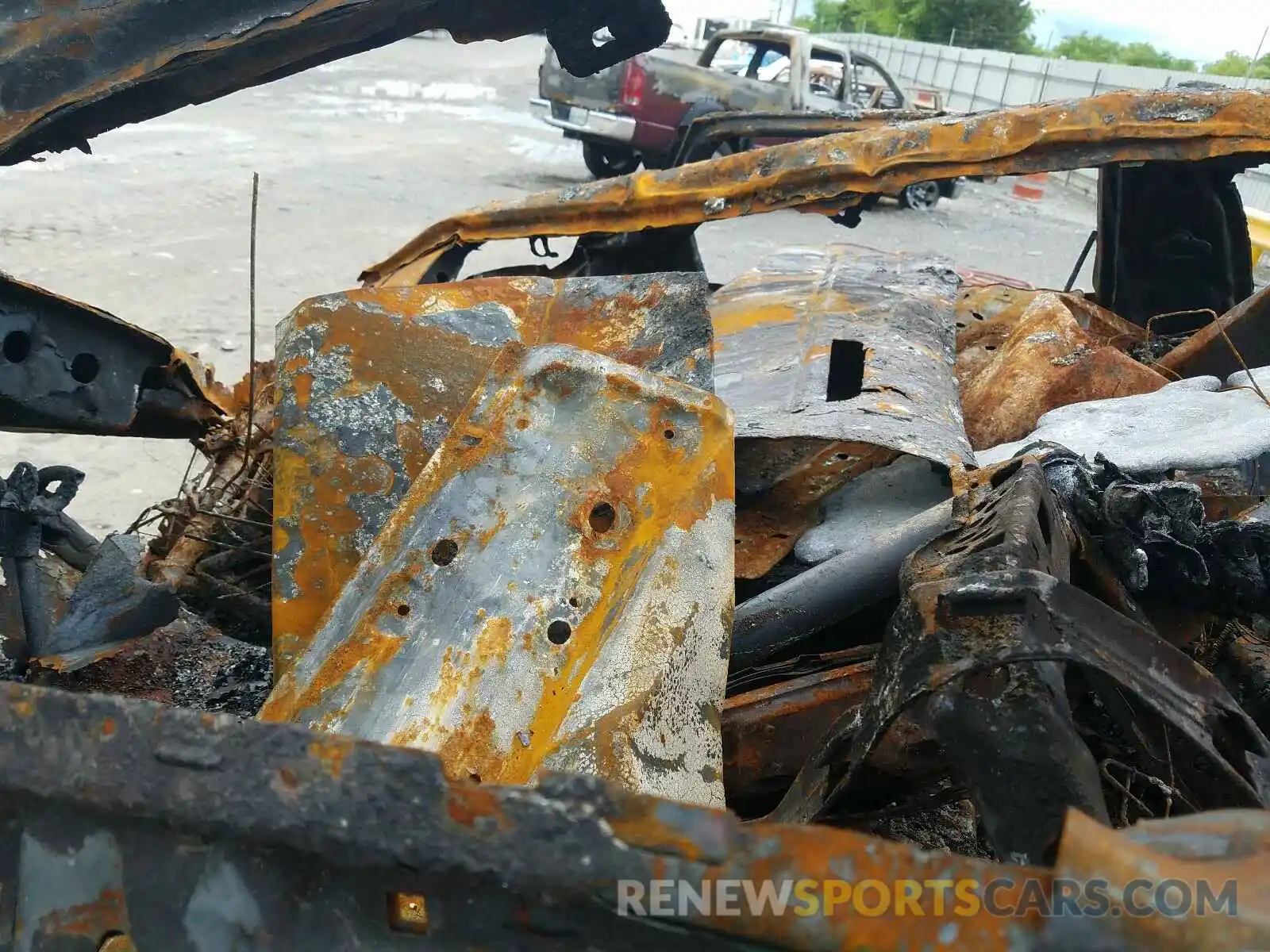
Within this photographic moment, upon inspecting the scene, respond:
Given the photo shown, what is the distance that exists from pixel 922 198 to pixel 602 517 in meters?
10.8

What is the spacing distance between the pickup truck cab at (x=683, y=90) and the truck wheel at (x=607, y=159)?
12 mm

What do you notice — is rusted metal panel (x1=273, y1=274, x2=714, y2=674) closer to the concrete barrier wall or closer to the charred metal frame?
the charred metal frame

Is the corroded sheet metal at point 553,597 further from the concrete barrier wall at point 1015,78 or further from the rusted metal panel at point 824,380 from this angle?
the concrete barrier wall at point 1015,78

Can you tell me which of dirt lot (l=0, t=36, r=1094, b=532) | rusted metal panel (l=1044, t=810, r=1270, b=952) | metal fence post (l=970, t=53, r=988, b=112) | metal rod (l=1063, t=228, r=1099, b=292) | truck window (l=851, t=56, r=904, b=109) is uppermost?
metal fence post (l=970, t=53, r=988, b=112)

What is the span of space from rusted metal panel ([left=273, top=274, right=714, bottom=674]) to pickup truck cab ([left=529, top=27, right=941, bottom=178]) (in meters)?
8.18

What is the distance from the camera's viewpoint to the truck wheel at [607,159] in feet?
35.4

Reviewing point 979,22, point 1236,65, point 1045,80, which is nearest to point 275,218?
point 1045,80

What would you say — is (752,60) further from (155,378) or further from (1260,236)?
(155,378)

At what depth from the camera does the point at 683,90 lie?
1027 cm

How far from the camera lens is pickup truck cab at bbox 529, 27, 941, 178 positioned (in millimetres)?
10234

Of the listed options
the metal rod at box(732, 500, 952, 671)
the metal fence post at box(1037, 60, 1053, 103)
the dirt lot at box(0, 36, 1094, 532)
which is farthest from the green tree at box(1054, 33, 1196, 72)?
the metal rod at box(732, 500, 952, 671)

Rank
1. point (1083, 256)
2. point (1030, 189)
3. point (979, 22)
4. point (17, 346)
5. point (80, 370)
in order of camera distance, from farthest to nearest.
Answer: point (979, 22), point (1030, 189), point (1083, 256), point (80, 370), point (17, 346)

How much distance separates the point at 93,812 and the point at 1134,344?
3.29 m

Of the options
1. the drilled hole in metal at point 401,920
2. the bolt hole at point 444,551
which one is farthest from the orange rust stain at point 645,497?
the drilled hole in metal at point 401,920
